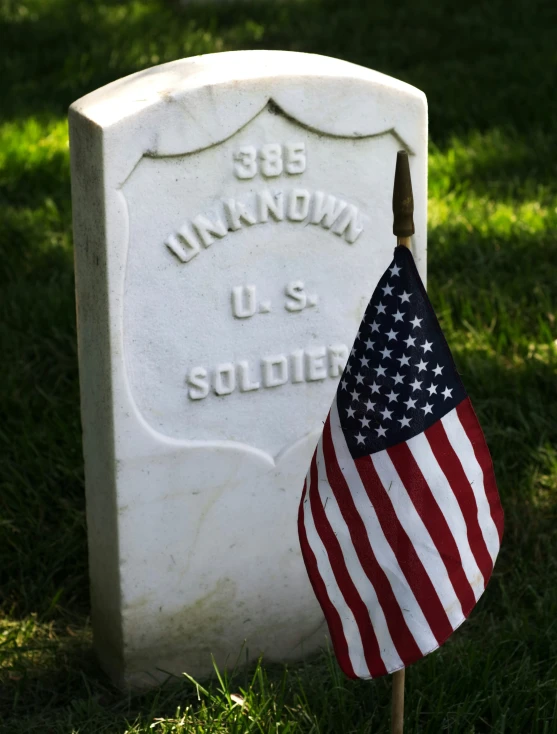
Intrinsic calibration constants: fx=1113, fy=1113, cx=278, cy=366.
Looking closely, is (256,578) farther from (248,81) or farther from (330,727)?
(248,81)

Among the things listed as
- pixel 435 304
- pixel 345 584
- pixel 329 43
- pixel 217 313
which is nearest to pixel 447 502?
pixel 345 584

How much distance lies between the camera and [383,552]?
1.90 meters

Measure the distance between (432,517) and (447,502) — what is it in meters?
0.04

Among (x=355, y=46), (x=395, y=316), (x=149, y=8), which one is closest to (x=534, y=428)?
(x=395, y=316)

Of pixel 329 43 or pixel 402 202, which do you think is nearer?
pixel 402 202

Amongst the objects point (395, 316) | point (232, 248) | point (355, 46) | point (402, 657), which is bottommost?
point (402, 657)

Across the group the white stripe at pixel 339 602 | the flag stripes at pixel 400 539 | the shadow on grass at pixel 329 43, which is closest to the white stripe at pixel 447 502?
the flag stripes at pixel 400 539

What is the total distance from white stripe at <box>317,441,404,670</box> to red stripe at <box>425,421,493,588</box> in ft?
0.64

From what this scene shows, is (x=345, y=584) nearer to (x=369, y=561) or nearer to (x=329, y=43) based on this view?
(x=369, y=561)

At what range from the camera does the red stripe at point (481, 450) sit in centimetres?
184

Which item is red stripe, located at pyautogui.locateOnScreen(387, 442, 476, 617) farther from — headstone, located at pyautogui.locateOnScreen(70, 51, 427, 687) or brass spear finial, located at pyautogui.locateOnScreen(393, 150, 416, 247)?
headstone, located at pyautogui.locateOnScreen(70, 51, 427, 687)

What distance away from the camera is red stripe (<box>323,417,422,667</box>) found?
191 centimetres

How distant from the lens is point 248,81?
2.26 meters

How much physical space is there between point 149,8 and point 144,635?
5.50 metres
